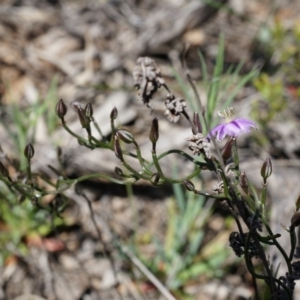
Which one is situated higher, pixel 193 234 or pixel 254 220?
pixel 193 234

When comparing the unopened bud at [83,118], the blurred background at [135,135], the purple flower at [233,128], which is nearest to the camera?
the purple flower at [233,128]

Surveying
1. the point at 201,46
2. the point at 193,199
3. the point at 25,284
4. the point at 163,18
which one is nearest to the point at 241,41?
the point at 201,46

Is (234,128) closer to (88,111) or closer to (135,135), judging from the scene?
(88,111)

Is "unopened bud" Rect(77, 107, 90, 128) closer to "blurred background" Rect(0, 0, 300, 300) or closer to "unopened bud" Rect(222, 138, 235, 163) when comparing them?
"unopened bud" Rect(222, 138, 235, 163)

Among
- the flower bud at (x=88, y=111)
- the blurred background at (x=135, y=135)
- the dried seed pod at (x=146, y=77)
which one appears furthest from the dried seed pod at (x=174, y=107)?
the blurred background at (x=135, y=135)

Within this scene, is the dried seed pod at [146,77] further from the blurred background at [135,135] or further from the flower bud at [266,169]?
the blurred background at [135,135]

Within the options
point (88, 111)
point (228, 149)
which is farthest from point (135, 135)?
point (228, 149)

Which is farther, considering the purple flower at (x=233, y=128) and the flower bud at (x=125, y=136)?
the flower bud at (x=125, y=136)

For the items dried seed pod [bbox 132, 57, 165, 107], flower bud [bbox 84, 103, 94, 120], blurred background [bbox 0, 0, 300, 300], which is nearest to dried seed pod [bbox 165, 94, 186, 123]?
dried seed pod [bbox 132, 57, 165, 107]

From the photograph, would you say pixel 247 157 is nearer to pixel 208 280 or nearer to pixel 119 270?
pixel 208 280
